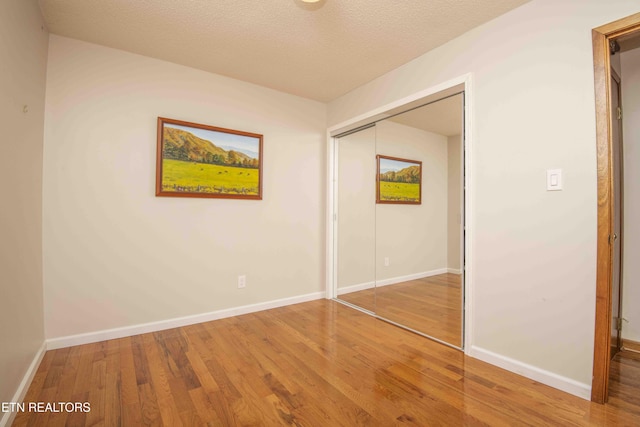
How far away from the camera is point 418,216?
3732mm

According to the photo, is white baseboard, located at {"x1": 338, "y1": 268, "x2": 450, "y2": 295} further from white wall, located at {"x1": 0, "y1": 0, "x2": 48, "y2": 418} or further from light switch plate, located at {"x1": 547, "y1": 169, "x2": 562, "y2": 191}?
white wall, located at {"x1": 0, "y1": 0, "x2": 48, "y2": 418}

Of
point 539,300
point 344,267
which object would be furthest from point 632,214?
point 344,267

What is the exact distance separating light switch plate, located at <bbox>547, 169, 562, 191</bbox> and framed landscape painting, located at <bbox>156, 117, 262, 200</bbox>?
245cm

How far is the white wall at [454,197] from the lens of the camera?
3422 millimetres

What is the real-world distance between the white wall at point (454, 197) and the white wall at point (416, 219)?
54 mm

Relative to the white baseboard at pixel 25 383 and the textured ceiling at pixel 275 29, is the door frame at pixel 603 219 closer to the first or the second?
the textured ceiling at pixel 275 29

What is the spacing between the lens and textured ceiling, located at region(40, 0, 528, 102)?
1940 millimetres

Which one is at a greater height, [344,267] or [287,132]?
[287,132]

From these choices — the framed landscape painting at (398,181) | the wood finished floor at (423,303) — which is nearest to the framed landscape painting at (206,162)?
Result: the framed landscape painting at (398,181)

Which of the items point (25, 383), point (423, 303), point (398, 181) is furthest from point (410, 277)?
point (25, 383)

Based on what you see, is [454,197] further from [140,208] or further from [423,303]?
[140,208]

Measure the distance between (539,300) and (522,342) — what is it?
1.00 ft

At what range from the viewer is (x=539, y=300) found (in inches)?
71.7

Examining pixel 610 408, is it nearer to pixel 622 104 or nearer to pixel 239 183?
pixel 622 104
